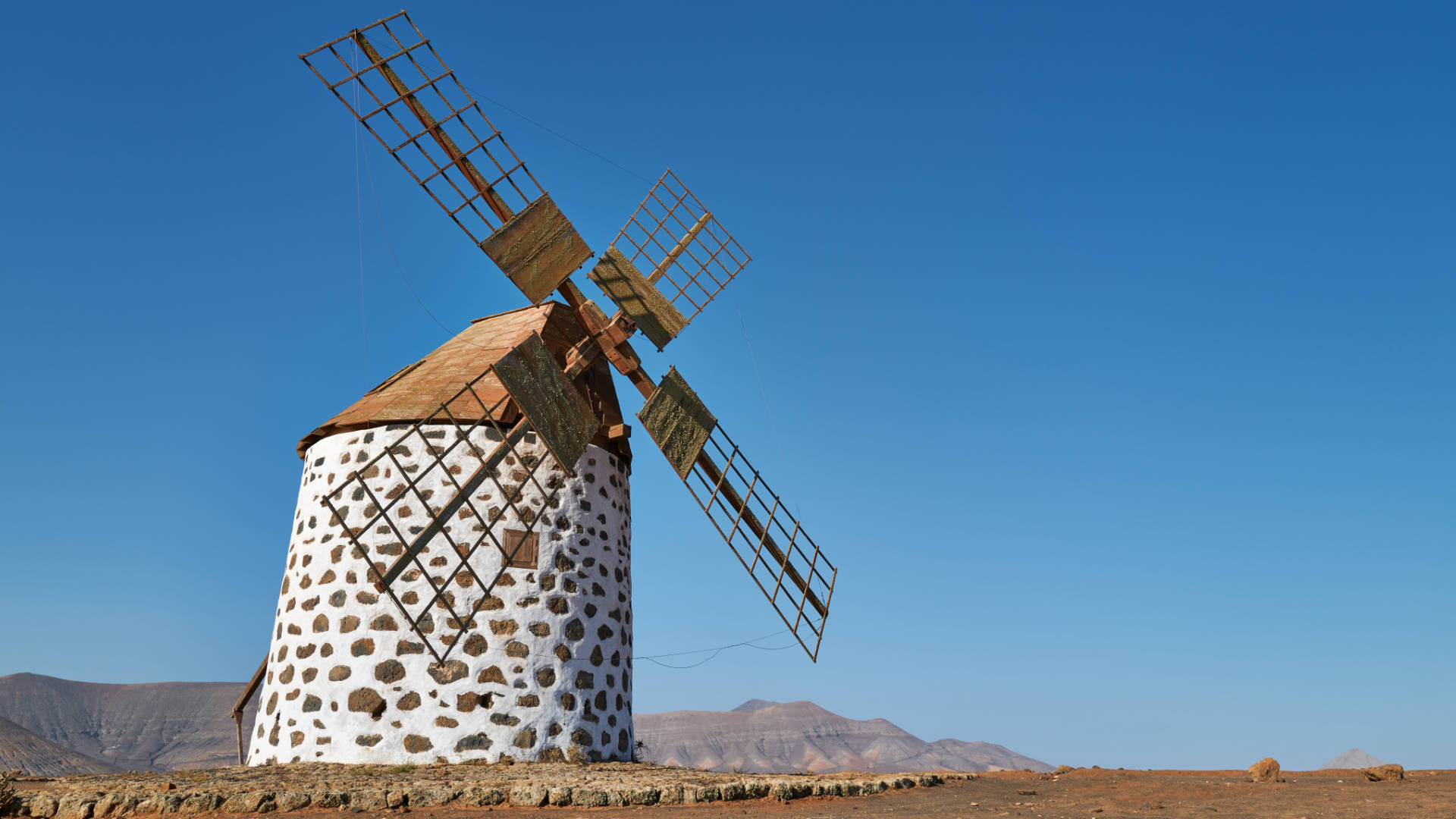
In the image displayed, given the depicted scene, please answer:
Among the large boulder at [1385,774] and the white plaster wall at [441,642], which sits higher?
the white plaster wall at [441,642]

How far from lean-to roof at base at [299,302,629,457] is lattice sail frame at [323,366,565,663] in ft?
0.73

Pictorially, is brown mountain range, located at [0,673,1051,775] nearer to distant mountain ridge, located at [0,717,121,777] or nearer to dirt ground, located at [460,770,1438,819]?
distant mountain ridge, located at [0,717,121,777]

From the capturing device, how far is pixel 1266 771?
32.1 ft

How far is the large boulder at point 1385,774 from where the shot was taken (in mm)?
9242

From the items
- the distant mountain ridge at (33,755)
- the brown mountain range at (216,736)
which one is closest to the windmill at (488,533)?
the brown mountain range at (216,736)

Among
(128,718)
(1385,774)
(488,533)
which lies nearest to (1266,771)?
(1385,774)

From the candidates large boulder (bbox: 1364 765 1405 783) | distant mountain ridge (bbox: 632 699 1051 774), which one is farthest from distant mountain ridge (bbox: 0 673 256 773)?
large boulder (bbox: 1364 765 1405 783)

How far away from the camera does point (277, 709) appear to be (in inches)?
447

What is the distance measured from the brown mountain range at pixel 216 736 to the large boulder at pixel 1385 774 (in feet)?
55.4

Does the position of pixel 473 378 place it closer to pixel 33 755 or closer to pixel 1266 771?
pixel 1266 771

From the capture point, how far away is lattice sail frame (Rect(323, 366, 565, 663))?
36.0ft

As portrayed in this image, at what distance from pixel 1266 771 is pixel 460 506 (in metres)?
8.70

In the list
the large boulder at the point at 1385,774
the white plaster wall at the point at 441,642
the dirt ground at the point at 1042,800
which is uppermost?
the white plaster wall at the point at 441,642

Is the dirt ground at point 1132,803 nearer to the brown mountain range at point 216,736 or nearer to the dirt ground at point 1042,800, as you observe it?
the dirt ground at point 1042,800
